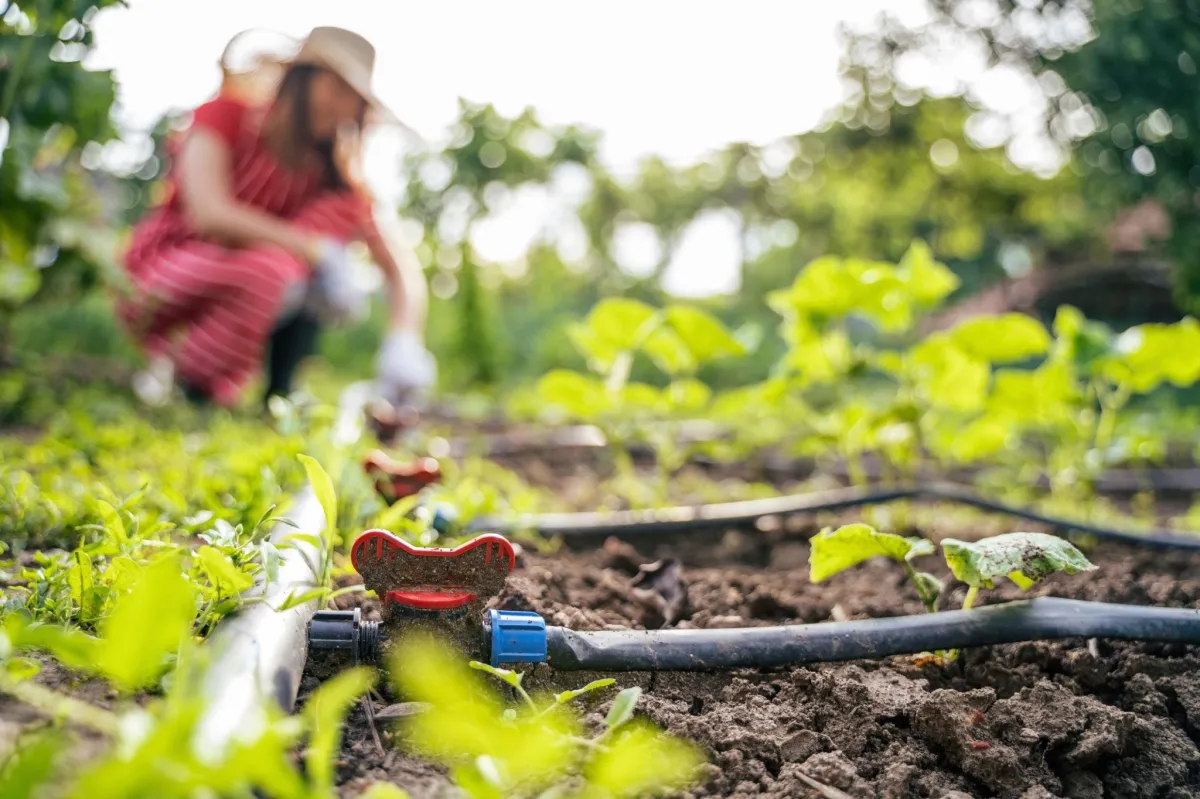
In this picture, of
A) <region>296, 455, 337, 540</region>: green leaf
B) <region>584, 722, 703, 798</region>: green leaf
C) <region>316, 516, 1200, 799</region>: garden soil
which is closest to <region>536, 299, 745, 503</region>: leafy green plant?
<region>316, 516, 1200, 799</region>: garden soil

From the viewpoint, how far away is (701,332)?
72.7 inches

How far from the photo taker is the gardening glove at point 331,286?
11.7ft

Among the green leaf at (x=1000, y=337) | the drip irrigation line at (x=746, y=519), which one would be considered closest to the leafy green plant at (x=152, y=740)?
the drip irrigation line at (x=746, y=519)

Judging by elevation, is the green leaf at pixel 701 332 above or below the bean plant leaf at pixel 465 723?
above

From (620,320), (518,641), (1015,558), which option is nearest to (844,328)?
(620,320)

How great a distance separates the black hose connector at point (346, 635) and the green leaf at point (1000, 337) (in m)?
1.44

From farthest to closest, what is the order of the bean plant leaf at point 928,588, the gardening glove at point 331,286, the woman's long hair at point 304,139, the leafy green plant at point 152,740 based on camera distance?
the gardening glove at point 331,286
the woman's long hair at point 304,139
the bean plant leaf at point 928,588
the leafy green plant at point 152,740

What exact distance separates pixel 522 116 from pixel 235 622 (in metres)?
17.9

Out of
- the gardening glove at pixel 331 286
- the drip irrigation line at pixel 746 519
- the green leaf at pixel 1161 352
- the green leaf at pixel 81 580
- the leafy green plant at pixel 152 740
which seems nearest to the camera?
the leafy green plant at pixel 152 740

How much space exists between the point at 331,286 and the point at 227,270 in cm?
56

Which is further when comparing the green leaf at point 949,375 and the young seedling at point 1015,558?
the green leaf at point 949,375

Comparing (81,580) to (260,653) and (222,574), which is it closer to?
(222,574)

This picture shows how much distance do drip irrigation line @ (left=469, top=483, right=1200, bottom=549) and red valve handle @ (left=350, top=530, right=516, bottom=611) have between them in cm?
55

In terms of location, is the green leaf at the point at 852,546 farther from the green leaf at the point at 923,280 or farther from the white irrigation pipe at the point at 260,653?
the green leaf at the point at 923,280
